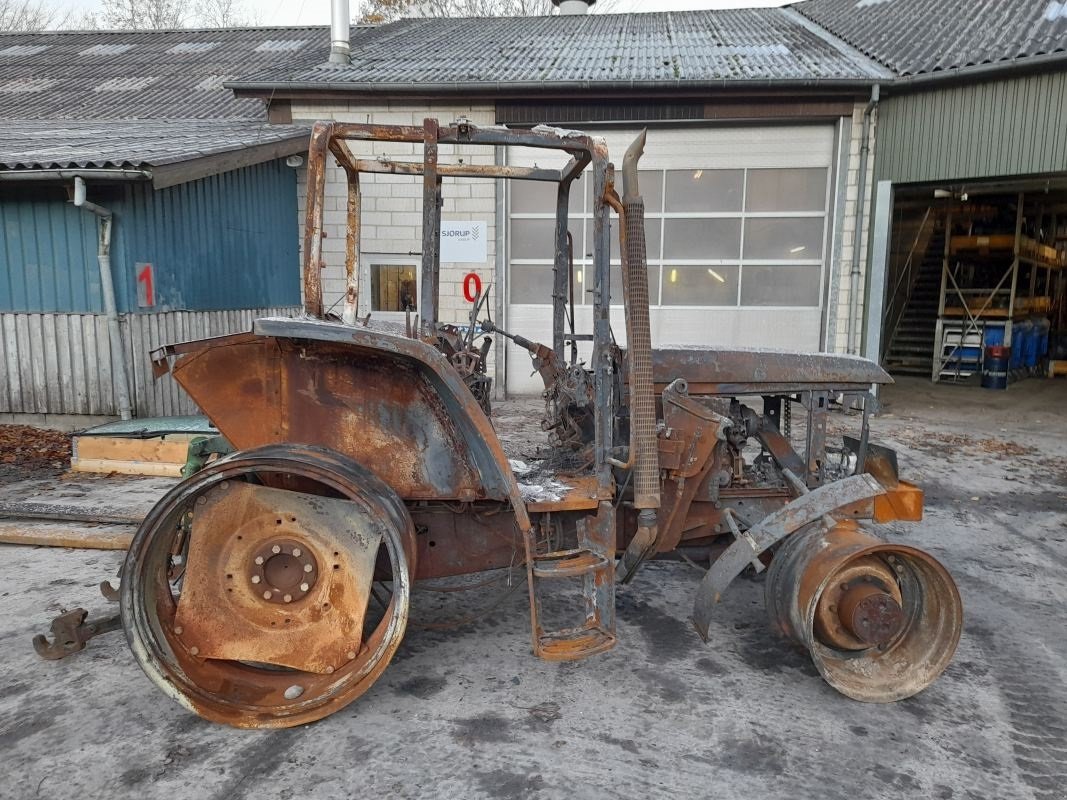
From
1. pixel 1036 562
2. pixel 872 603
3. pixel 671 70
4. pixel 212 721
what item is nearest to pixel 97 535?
pixel 212 721

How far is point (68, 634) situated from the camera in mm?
3100

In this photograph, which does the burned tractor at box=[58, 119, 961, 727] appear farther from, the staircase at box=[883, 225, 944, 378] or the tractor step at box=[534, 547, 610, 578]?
the staircase at box=[883, 225, 944, 378]

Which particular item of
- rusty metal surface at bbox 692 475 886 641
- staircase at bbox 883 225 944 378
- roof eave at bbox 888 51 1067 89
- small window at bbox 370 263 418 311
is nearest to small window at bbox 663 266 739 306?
roof eave at bbox 888 51 1067 89

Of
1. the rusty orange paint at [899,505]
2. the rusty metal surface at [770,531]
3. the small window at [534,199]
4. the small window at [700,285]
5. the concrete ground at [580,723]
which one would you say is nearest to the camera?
the concrete ground at [580,723]

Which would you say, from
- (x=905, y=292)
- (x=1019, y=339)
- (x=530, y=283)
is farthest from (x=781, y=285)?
(x=905, y=292)

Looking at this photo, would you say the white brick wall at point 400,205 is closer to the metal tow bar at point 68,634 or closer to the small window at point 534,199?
the small window at point 534,199

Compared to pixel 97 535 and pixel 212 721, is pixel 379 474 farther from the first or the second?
pixel 97 535

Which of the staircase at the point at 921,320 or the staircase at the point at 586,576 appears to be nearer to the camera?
the staircase at the point at 586,576

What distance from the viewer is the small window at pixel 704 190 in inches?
397

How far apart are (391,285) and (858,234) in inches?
258

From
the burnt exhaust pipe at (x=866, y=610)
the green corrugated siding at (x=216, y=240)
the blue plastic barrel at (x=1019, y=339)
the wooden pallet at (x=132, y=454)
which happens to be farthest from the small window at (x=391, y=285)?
the blue plastic barrel at (x=1019, y=339)

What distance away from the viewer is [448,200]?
10.2 m

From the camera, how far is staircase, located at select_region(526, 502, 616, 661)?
280 cm

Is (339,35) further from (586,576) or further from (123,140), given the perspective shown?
(586,576)
